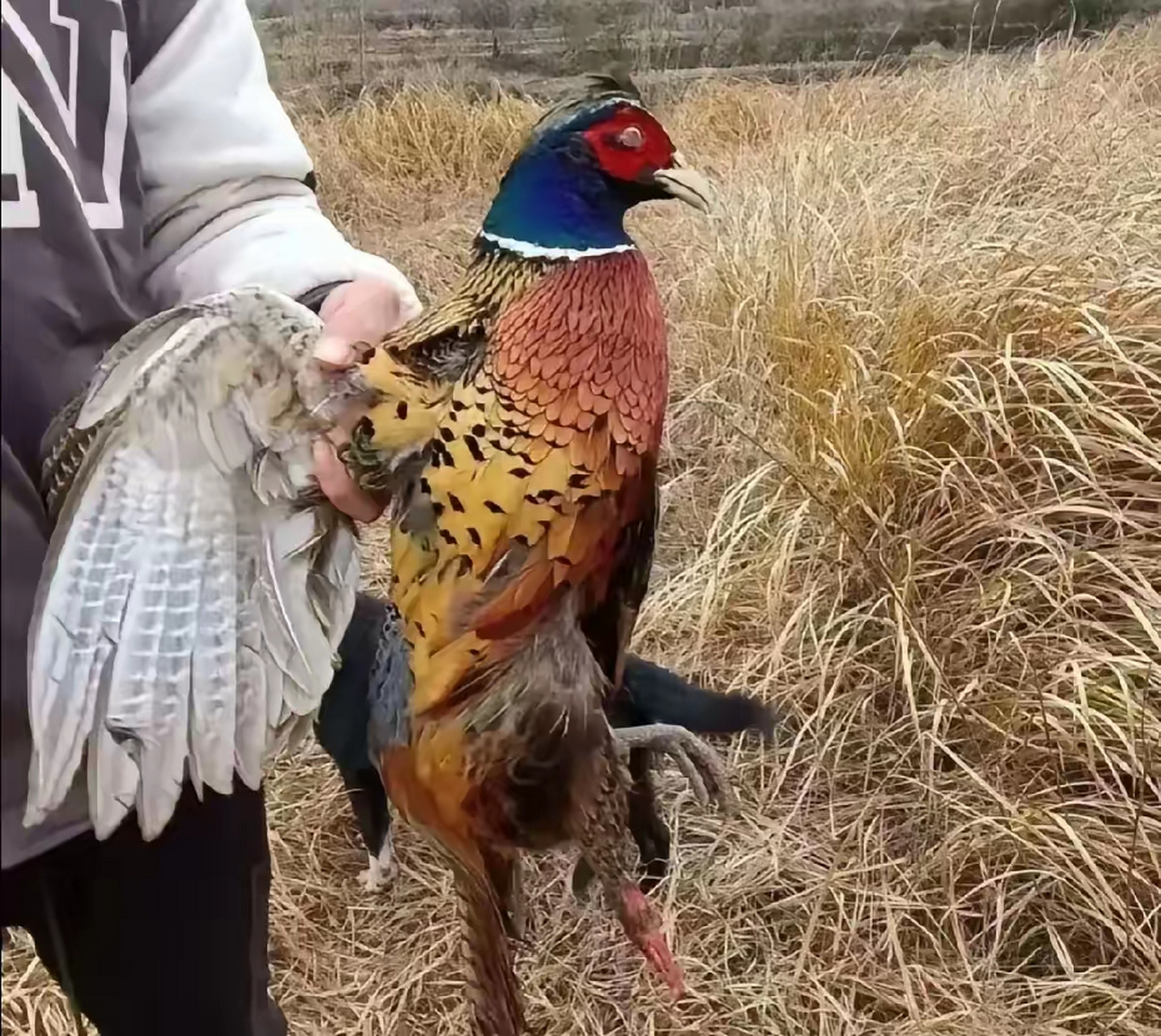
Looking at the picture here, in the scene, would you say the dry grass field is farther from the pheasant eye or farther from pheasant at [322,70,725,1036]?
the pheasant eye

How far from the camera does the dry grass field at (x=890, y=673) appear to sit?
3.59ft

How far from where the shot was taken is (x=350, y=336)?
0.47 metres

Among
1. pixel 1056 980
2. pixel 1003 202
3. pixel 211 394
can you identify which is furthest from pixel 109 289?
pixel 1003 202

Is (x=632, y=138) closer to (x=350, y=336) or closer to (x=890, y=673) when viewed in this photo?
(x=350, y=336)

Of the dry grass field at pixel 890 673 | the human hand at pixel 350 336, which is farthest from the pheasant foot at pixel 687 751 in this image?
the dry grass field at pixel 890 673

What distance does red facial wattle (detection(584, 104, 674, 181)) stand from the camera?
46cm

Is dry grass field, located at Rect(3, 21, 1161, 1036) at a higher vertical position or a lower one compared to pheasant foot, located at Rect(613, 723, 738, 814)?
lower

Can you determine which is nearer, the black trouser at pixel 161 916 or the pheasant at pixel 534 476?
the pheasant at pixel 534 476

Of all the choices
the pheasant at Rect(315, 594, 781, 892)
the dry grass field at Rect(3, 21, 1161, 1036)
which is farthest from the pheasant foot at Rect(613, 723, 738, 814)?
the dry grass field at Rect(3, 21, 1161, 1036)

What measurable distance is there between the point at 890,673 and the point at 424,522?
36.8 inches

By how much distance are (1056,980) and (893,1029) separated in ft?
0.52

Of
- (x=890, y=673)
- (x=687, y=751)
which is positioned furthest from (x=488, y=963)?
(x=890, y=673)

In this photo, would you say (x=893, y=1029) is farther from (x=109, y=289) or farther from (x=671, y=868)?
(x=109, y=289)

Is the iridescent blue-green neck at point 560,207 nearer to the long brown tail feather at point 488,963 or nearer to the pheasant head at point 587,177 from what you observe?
the pheasant head at point 587,177
